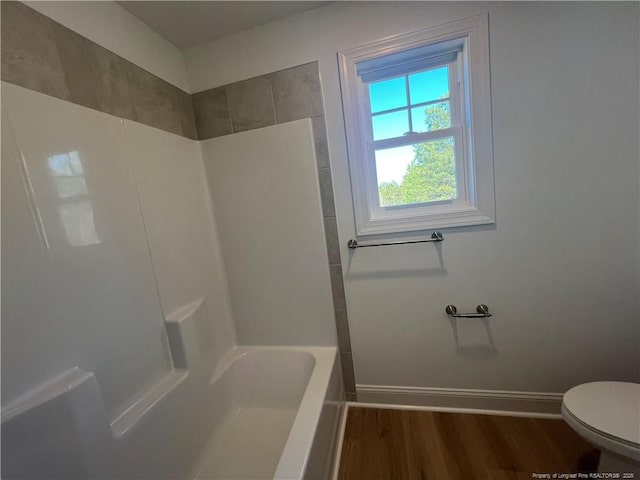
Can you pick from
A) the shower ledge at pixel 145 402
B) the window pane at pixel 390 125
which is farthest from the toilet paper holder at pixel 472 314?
the shower ledge at pixel 145 402

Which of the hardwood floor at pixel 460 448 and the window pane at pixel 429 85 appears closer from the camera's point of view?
the hardwood floor at pixel 460 448

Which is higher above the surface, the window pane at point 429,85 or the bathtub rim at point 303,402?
the window pane at point 429,85

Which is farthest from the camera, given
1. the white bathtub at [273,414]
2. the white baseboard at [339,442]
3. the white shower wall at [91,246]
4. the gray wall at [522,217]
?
the white baseboard at [339,442]

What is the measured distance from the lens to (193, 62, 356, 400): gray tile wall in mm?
1389

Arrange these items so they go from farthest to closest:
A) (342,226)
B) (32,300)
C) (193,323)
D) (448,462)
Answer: (342,226) < (193,323) < (448,462) < (32,300)

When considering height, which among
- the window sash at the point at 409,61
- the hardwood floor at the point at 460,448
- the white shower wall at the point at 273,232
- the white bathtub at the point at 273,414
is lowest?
the hardwood floor at the point at 460,448

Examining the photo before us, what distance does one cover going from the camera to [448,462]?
123cm

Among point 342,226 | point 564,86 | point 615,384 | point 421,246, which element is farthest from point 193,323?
point 564,86

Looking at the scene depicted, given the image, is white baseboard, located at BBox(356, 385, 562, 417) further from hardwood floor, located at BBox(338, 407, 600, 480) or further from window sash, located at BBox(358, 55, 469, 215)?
window sash, located at BBox(358, 55, 469, 215)

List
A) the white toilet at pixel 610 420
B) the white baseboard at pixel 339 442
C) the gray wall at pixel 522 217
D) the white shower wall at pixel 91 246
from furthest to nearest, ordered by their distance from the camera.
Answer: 1. the white baseboard at pixel 339 442
2. the gray wall at pixel 522 217
3. the white toilet at pixel 610 420
4. the white shower wall at pixel 91 246

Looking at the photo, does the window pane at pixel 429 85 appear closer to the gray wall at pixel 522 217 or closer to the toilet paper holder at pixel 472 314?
the gray wall at pixel 522 217

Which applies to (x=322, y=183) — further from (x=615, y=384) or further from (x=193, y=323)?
(x=615, y=384)

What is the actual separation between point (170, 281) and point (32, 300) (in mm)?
527

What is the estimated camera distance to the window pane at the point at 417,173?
1.40m
